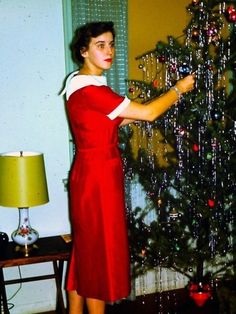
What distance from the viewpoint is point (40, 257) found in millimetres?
2086

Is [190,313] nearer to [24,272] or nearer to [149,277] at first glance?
[149,277]

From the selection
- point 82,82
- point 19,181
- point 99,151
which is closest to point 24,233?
point 19,181

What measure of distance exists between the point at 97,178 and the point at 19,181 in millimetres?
510

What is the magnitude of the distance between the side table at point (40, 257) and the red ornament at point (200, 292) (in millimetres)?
702

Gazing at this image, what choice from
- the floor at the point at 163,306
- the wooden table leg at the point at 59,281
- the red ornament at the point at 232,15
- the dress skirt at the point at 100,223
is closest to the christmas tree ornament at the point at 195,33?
the red ornament at the point at 232,15

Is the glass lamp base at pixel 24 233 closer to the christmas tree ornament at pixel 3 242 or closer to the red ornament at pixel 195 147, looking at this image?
the christmas tree ornament at pixel 3 242

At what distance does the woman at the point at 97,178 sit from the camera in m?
1.64

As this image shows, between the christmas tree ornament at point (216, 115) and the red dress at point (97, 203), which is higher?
the christmas tree ornament at point (216, 115)

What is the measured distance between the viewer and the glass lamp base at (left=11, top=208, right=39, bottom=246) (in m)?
2.14

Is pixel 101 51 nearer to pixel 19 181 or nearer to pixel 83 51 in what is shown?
pixel 83 51

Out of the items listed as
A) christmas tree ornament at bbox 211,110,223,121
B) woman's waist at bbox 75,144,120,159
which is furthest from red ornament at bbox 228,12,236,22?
woman's waist at bbox 75,144,120,159

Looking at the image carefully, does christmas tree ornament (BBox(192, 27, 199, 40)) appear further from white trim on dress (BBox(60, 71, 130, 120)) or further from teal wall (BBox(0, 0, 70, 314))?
teal wall (BBox(0, 0, 70, 314))

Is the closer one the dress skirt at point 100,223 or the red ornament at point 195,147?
the dress skirt at point 100,223

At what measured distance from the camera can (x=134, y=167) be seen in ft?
7.22
